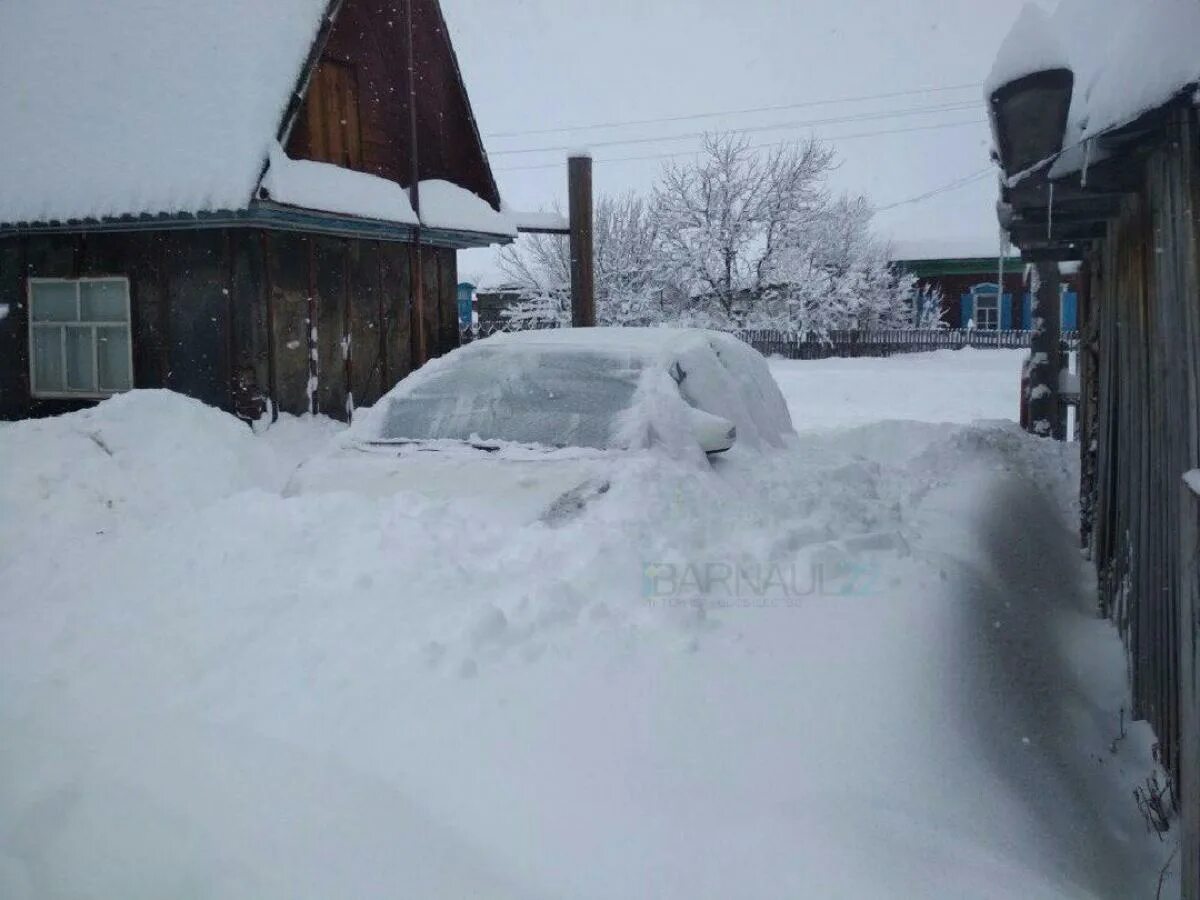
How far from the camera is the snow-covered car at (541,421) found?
538 centimetres

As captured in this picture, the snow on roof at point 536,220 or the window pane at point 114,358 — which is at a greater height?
the snow on roof at point 536,220

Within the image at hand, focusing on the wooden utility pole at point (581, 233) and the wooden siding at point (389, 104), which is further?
the wooden utility pole at point (581, 233)

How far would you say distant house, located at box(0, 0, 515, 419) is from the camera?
10516 millimetres

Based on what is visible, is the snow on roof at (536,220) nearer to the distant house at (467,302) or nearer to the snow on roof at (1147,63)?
the snow on roof at (1147,63)

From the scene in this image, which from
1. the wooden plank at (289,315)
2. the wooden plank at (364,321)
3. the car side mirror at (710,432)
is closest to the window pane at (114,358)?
the wooden plank at (289,315)

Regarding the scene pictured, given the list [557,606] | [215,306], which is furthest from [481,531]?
[215,306]

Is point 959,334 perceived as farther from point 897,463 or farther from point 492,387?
point 492,387

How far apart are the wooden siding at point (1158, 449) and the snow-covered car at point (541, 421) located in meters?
2.12

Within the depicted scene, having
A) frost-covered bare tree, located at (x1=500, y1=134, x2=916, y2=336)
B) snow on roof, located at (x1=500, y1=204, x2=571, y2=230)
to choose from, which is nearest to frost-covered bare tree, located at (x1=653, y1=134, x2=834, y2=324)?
frost-covered bare tree, located at (x1=500, y1=134, x2=916, y2=336)

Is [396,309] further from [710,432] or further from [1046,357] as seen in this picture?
[710,432]

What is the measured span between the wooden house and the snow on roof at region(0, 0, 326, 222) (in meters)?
7.47

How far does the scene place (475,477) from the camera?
5.43 metres

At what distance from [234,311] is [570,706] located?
28.2 ft

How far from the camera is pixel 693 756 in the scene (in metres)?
3.26
